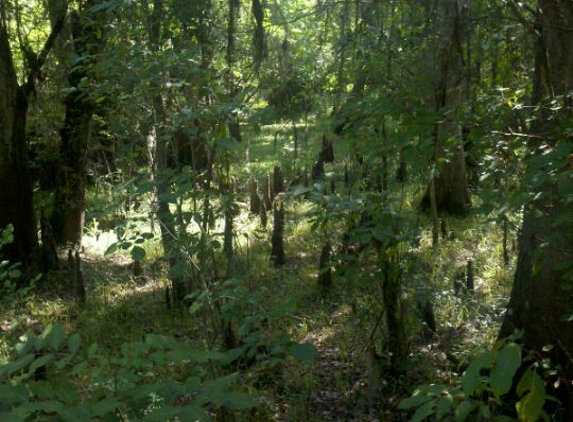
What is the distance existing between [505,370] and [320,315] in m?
4.72

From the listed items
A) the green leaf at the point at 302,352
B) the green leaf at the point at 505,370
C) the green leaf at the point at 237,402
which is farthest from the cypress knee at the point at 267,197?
the green leaf at the point at 505,370

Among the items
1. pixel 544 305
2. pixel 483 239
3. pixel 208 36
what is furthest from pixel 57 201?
pixel 544 305

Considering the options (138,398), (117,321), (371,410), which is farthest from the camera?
(117,321)

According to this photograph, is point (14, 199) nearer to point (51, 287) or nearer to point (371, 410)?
point (51, 287)

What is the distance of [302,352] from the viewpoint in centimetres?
299

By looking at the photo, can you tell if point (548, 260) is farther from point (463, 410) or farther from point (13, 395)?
point (13, 395)

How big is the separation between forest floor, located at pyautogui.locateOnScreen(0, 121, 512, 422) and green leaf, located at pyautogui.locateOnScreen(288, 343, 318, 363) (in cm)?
28

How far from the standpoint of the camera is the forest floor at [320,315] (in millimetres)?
4891

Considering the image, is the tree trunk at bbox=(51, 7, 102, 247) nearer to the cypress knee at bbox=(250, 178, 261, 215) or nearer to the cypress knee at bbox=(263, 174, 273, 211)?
the cypress knee at bbox=(250, 178, 261, 215)

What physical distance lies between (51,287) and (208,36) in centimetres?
417

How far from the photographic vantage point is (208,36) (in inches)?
212

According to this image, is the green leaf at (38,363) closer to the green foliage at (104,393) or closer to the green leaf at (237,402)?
the green foliage at (104,393)

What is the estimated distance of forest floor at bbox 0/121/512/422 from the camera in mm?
4891

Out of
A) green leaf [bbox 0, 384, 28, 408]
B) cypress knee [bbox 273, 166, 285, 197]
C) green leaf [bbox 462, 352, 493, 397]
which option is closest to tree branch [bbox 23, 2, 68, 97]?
cypress knee [bbox 273, 166, 285, 197]
